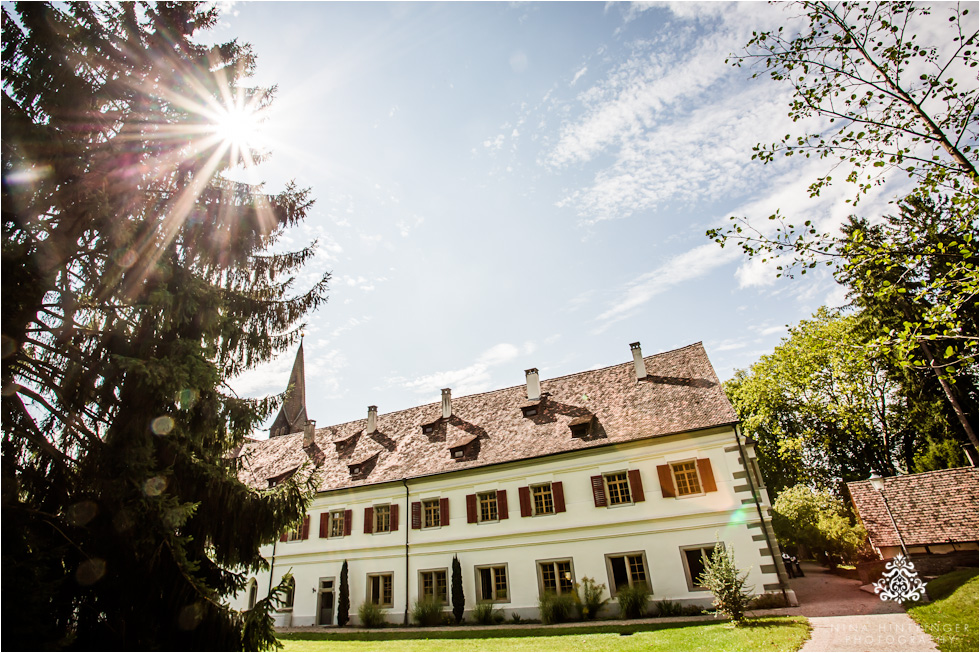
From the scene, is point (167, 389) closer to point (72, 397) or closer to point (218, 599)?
point (72, 397)

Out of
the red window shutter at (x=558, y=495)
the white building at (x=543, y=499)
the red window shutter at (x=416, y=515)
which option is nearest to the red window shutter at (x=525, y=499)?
the white building at (x=543, y=499)

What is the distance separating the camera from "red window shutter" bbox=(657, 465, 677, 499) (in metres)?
17.2

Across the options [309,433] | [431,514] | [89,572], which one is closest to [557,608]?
[431,514]

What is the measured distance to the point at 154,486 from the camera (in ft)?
21.6

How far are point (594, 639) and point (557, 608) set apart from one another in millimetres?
4376

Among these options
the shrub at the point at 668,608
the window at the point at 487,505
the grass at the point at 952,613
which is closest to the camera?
the grass at the point at 952,613

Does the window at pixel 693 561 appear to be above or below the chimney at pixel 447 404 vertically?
below

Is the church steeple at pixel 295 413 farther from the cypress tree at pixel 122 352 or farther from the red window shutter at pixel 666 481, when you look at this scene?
the cypress tree at pixel 122 352

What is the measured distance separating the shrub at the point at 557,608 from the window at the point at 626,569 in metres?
1.47

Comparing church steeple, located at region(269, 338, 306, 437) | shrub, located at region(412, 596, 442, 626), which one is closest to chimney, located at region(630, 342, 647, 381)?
shrub, located at region(412, 596, 442, 626)

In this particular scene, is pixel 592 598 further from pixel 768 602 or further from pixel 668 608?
pixel 768 602

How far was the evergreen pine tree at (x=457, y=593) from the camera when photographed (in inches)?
726

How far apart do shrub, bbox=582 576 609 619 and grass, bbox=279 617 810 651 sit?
1.49 metres

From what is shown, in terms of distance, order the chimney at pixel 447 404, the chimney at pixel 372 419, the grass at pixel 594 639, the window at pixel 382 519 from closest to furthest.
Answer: the grass at pixel 594 639, the window at pixel 382 519, the chimney at pixel 447 404, the chimney at pixel 372 419
